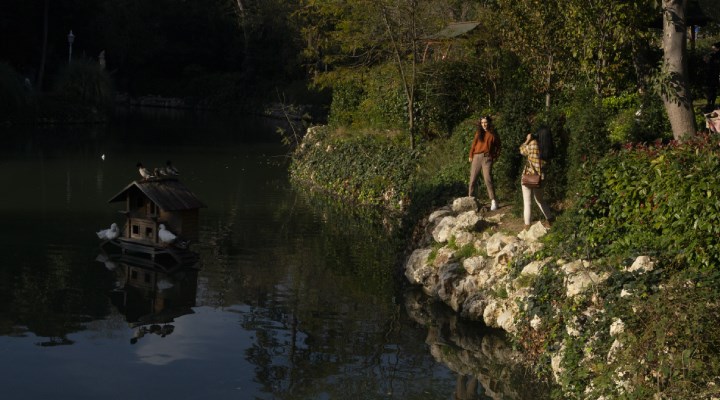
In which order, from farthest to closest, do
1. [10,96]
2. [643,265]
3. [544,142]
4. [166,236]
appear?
1. [10,96]
2. [166,236]
3. [544,142]
4. [643,265]

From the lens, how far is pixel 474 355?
16.1 metres

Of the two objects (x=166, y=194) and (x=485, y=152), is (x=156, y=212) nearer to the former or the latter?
(x=166, y=194)

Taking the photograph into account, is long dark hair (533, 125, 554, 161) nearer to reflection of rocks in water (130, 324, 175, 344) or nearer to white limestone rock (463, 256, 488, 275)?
white limestone rock (463, 256, 488, 275)

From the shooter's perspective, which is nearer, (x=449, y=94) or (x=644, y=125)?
(x=644, y=125)

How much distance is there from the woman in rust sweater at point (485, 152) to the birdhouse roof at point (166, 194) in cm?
583

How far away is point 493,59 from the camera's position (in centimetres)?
3155

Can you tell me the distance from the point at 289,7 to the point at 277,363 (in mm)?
68948

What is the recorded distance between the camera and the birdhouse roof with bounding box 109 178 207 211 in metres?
21.3

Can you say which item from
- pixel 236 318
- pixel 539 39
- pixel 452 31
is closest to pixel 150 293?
pixel 236 318

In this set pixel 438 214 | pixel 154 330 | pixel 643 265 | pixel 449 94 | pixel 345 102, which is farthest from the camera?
pixel 345 102

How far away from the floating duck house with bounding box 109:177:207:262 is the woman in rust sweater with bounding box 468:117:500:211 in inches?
231

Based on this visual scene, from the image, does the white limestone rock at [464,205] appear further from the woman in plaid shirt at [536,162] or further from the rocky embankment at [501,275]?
the woman in plaid shirt at [536,162]

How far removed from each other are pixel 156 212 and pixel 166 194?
45 cm

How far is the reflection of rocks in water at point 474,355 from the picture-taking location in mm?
14438
